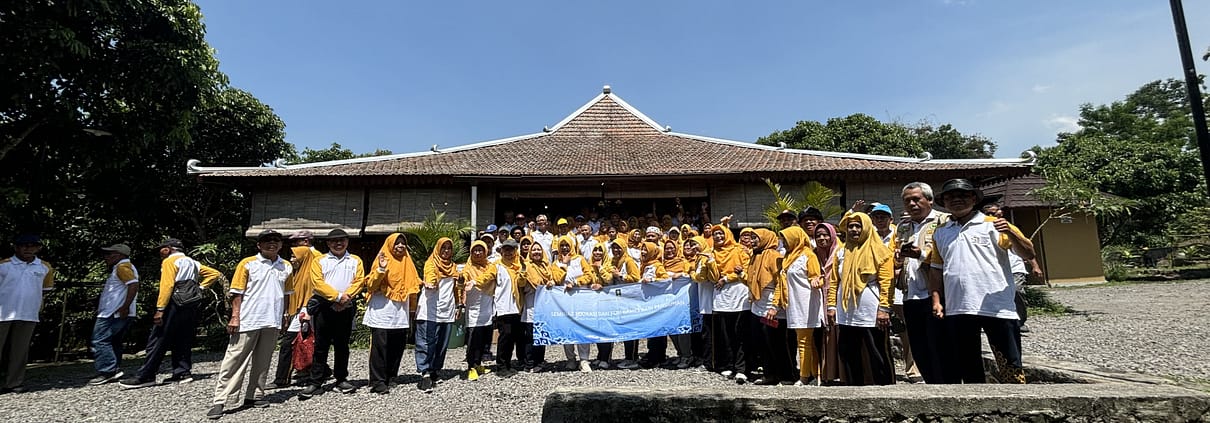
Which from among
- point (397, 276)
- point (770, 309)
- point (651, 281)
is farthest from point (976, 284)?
point (397, 276)

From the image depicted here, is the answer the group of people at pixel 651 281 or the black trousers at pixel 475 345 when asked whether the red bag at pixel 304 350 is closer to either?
the group of people at pixel 651 281

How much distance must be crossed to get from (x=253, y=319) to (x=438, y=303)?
1616 millimetres

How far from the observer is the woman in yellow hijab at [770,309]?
4.86 m

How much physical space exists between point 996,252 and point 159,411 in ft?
22.5

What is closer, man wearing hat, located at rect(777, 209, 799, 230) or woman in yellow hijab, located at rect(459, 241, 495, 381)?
man wearing hat, located at rect(777, 209, 799, 230)

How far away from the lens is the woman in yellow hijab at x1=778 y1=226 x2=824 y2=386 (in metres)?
4.64

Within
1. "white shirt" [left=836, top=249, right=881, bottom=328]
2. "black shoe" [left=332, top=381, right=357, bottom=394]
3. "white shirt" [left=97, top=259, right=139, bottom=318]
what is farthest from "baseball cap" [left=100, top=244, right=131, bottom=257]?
"white shirt" [left=836, top=249, right=881, bottom=328]

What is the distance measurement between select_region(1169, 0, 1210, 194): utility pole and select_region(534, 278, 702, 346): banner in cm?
424

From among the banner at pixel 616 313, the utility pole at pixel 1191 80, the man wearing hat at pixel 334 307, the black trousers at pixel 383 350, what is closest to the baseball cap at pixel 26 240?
the man wearing hat at pixel 334 307

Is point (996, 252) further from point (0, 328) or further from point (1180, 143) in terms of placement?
point (1180, 143)

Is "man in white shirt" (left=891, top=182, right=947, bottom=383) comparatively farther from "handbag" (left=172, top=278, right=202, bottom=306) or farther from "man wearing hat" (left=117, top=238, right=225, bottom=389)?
"handbag" (left=172, top=278, right=202, bottom=306)

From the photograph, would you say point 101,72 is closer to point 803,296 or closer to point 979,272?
point 803,296

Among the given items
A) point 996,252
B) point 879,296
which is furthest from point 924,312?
point 996,252

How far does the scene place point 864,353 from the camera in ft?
13.1
